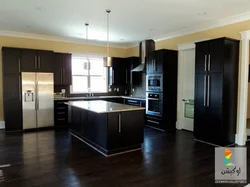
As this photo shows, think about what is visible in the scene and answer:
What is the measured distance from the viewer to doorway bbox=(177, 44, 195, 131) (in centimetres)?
589

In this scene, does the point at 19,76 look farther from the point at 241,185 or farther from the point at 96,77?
the point at 241,185

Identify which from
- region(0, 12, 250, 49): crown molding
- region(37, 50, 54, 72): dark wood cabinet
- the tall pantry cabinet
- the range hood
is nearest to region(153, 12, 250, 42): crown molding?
region(0, 12, 250, 49): crown molding

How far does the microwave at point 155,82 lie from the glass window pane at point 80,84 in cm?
250

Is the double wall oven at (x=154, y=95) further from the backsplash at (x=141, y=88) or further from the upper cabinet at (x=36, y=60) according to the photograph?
the upper cabinet at (x=36, y=60)

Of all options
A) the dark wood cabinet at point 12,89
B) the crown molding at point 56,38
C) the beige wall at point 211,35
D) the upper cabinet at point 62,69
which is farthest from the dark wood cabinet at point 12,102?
the beige wall at point 211,35

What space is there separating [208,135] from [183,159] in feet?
4.20

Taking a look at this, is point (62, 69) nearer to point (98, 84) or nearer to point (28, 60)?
→ point (28, 60)

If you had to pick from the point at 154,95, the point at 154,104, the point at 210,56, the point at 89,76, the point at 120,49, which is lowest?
the point at 154,104

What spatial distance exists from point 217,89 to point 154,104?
2.17 metres

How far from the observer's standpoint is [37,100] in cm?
617

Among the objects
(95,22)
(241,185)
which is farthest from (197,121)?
(95,22)

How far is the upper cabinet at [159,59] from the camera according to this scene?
596 centimetres

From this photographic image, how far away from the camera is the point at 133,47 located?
818 centimetres

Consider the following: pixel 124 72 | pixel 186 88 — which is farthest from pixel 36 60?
pixel 186 88
